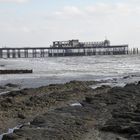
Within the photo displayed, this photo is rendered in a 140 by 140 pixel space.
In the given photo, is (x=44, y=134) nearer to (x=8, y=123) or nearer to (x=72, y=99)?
(x=8, y=123)

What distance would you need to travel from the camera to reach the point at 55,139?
12.4m

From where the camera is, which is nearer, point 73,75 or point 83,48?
point 73,75

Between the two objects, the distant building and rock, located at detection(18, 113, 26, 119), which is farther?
the distant building

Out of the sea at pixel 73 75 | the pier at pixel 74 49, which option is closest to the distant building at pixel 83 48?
the pier at pixel 74 49

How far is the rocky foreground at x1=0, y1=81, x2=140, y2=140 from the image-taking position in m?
13.2

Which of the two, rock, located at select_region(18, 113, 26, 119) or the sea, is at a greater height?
rock, located at select_region(18, 113, 26, 119)

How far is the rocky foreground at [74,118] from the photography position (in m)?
13.2

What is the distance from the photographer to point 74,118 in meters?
15.6

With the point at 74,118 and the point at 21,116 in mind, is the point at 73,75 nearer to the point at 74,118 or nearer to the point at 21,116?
the point at 21,116

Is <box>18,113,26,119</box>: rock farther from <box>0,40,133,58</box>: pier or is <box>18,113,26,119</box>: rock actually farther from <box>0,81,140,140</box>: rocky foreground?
<box>0,40,133,58</box>: pier

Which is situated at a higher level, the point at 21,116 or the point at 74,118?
the point at 74,118

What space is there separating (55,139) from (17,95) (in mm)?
12352

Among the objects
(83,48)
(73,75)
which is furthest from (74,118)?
(83,48)

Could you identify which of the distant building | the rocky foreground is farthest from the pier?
the rocky foreground
